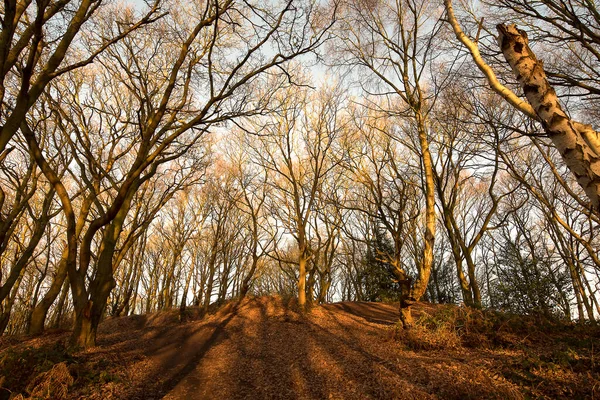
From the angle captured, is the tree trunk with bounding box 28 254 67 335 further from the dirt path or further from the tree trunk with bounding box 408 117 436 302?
the tree trunk with bounding box 408 117 436 302

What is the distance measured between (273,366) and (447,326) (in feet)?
12.0

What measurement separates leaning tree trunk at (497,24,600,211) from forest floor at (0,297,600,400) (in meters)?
2.40

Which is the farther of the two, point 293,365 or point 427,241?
point 427,241

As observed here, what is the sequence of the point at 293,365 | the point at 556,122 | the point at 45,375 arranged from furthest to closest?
1. the point at 293,365
2. the point at 45,375
3. the point at 556,122

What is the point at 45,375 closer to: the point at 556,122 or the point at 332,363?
the point at 332,363

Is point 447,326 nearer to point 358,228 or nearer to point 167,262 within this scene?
point 358,228

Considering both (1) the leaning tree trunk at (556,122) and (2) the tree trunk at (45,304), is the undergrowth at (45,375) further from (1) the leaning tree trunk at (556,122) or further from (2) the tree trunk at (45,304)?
(1) the leaning tree trunk at (556,122)

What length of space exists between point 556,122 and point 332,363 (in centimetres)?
513

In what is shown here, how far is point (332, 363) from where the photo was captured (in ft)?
18.3

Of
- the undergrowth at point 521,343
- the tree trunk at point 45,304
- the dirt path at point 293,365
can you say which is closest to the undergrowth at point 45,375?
the dirt path at point 293,365

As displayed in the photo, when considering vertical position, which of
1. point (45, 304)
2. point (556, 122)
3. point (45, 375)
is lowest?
point (45, 375)

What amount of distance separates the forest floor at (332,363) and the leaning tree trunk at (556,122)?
2.40 metres

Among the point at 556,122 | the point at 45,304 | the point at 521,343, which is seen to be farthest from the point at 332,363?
the point at 45,304

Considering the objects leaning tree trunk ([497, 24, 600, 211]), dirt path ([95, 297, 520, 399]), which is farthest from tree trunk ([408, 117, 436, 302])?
leaning tree trunk ([497, 24, 600, 211])
